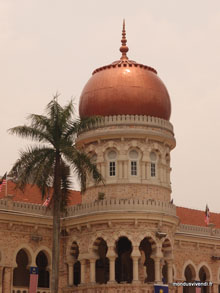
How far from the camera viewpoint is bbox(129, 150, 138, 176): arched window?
122 feet

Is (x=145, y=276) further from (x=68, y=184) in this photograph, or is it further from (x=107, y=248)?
(x=68, y=184)

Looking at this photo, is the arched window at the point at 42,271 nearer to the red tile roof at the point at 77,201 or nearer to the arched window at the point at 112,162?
the red tile roof at the point at 77,201

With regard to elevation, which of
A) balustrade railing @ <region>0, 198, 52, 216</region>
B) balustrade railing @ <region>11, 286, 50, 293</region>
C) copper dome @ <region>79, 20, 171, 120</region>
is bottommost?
balustrade railing @ <region>11, 286, 50, 293</region>

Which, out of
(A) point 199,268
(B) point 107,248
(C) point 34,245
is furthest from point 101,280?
(A) point 199,268

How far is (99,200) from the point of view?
36.0m

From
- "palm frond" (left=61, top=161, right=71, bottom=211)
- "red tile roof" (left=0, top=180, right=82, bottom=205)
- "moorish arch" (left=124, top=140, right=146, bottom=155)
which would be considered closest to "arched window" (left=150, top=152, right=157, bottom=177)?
"moorish arch" (left=124, top=140, right=146, bottom=155)

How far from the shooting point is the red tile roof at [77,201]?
40.4 meters

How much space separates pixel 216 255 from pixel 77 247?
10983mm

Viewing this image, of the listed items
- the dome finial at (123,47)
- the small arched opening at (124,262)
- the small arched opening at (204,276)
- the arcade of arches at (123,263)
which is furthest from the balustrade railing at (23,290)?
the dome finial at (123,47)

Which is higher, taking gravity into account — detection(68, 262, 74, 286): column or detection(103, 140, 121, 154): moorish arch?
detection(103, 140, 121, 154): moorish arch

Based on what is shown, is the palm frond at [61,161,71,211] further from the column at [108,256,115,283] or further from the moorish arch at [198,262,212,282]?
the moorish arch at [198,262,212,282]

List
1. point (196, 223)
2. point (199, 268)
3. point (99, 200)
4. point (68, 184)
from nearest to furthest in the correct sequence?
point (68, 184) → point (99, 200) → point (199, 268) → point (196, 223)

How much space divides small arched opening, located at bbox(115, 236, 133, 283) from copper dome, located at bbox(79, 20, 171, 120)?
7.32 metres

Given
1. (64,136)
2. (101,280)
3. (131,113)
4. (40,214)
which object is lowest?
(101,280)
